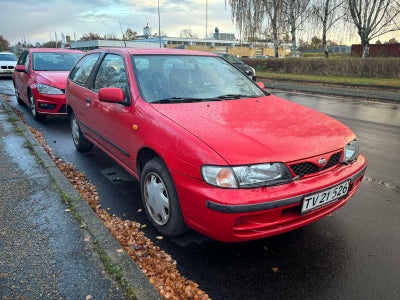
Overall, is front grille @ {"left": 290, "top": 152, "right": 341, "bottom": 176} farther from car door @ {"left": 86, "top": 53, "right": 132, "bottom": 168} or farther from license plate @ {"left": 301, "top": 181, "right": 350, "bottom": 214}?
car door @ {"left": 86, "top": 53, "right": 132, "bottom": 168}

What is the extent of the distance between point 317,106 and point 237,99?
8.04m

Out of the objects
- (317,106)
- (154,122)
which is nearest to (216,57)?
(154,122)

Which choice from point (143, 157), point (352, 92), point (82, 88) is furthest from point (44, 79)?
point (352, 92)

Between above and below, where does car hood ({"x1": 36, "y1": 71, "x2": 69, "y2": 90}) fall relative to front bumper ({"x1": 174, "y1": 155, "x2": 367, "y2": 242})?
above

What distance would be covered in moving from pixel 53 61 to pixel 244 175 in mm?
7739

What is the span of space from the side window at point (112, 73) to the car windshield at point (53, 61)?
4.56 m

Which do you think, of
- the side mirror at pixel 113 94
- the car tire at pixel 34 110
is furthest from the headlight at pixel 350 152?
the car tire at pixel 34 110

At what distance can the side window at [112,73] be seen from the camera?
151 inches

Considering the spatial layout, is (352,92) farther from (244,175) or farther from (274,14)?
(274,14)

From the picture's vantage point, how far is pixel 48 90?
7297 mm

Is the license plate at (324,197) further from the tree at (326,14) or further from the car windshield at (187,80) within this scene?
the tree at (326,14)

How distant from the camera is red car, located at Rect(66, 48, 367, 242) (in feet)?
8.01

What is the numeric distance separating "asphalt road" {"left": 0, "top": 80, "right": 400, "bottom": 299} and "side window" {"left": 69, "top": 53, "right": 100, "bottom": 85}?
1598 millimetres

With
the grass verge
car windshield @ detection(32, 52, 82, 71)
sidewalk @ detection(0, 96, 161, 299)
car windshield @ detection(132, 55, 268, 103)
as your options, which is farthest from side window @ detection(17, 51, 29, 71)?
the grass verge
